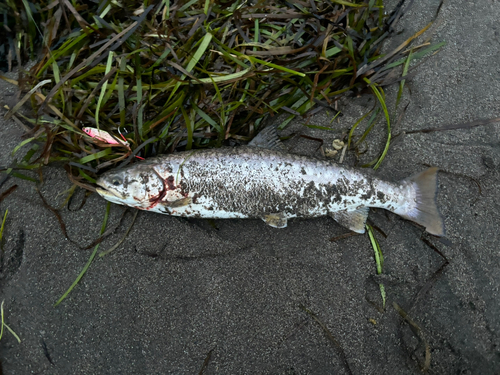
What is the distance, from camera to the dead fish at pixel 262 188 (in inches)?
102

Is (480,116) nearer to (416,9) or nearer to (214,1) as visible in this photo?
(416,9)

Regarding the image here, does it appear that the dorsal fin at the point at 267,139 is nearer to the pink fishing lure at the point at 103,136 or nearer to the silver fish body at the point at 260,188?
the silver fish body at the point at 260,188

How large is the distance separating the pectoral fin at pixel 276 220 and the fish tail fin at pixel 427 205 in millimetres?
1268

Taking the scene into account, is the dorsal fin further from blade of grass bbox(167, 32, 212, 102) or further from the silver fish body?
blade of grass bbox(167, 32, 212, 102)

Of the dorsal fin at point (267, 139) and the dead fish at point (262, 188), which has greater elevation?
the dorsal fin at point (267, 139)

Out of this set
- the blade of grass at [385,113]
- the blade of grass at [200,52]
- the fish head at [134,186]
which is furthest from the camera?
the blade of grass at [385,113]

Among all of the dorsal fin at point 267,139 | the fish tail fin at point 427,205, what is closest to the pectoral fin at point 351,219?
the fish tail fin at point 427,205

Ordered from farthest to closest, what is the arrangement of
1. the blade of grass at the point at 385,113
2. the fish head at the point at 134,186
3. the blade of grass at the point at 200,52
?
the blade of grass at the point at 385,113 → the blade of grass at the point at 200,52 → the fish head at the point at 134,186

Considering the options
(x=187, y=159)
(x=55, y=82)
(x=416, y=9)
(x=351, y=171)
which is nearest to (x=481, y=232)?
(x=351, y=171)

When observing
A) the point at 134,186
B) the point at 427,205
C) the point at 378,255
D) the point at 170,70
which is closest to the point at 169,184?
the point at 134,186

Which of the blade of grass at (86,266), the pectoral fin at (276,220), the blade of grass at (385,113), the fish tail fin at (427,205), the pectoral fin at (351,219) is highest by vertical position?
the blade of grass at (385,113)

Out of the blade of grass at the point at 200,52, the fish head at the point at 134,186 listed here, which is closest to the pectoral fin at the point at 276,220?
the fish head at the point at 134,186

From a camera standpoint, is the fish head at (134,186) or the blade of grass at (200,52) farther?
Result: the blade of grass at (200,52)

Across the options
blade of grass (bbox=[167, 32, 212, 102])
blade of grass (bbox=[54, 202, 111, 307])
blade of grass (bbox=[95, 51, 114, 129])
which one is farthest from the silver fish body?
blade of grass (bbox=[167, 32, 212, 102])
